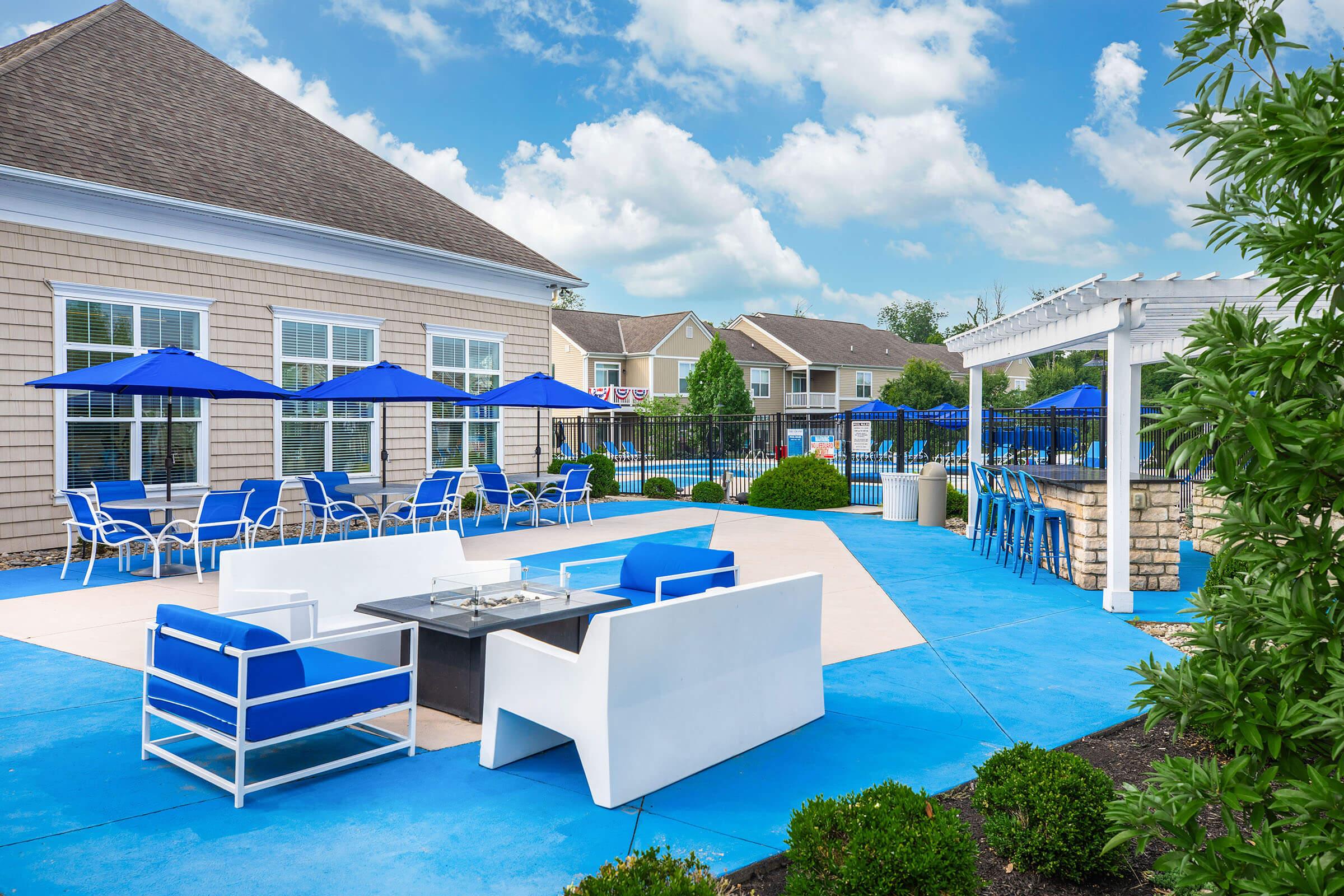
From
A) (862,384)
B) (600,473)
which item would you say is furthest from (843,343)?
(600,473)

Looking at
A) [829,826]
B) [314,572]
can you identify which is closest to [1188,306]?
[829,826]

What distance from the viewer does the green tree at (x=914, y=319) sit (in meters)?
82.6

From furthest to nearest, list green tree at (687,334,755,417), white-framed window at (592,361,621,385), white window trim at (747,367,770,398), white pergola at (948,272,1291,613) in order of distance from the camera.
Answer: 1. white window trim at (747,367,770,398)
2. white-framed window at (592,361,621,385)
3. green tree at (687,334,755,417)
4. white pergola at (948,272,1291,613)

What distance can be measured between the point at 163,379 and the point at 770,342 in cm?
4044

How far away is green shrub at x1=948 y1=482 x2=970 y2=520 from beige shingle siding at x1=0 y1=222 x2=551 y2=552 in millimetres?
8602

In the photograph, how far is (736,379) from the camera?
37781 millimetres

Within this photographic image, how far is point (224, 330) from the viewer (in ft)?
42.5

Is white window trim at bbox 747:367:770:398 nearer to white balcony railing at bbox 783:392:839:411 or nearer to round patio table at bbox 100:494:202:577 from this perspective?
white balcony railing at bbox 783:392:839:411

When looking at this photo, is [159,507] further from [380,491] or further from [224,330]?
[224,330]

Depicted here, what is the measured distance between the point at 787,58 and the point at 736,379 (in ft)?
48.7

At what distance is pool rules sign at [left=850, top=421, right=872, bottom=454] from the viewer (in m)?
18.5

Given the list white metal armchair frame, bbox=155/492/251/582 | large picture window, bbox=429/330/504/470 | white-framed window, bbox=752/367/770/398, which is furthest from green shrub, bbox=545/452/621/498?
white-framed window, bbox=752/367/770/398

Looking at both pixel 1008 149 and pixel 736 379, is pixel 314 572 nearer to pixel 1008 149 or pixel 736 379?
pixel 736 379

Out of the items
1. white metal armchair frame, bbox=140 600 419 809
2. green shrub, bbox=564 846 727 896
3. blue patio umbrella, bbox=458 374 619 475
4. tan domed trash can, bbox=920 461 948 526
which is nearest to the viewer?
green shrub, bbox=564 846 727 896
